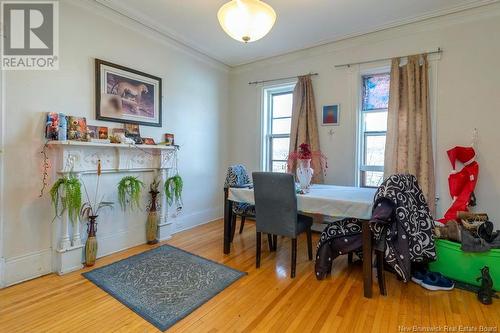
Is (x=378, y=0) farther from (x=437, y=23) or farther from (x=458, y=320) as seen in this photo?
(x=458, y=320)

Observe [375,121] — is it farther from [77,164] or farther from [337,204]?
[77,164]

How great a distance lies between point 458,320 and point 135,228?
3.08 meters

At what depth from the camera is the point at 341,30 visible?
10.3ft

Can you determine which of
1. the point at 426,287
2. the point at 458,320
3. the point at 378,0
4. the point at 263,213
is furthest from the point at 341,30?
the point at 458,320

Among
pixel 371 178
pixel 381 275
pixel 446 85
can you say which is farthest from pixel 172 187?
pixel 446 85

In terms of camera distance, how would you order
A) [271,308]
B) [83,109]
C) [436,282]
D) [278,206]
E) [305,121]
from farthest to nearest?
[305,121], [83,109], [278,206], [436,282], [271,308]

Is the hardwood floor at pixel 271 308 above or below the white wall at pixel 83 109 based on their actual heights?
below

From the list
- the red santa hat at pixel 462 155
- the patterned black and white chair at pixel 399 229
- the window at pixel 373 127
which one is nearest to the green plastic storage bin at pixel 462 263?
the patterned black and white chair at pixel 399 229

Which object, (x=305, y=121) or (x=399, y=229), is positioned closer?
(x=399, y=229)

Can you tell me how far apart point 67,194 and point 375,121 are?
3547 mm

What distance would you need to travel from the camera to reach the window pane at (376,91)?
324cm

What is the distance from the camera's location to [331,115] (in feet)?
11.5

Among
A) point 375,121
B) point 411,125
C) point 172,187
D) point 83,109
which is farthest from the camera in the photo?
point 375,121

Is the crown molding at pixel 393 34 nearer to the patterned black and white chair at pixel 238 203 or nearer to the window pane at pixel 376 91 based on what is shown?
the window pane at pixel 376 91
